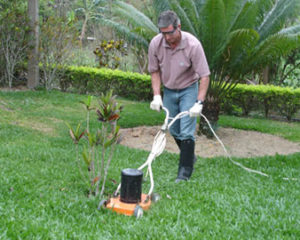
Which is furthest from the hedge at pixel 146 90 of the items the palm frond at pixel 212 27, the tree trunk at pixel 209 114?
the palm frond at pixel 212 27

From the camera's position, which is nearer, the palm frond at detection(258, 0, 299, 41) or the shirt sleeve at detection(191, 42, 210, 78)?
the shirt sleeve at detection(191, 42, 210, 78)

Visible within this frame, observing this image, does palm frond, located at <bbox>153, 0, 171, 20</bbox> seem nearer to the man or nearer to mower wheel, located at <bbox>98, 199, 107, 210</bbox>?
the man

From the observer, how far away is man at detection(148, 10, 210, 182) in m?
4.35

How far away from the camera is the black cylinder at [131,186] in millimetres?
3377

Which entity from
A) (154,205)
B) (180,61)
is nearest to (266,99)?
(180,61)

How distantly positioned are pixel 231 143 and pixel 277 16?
239 centimetres

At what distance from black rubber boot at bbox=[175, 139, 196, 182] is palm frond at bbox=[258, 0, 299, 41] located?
3709 mm

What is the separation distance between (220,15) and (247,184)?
3049 mm

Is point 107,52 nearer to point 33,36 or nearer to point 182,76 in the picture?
point 33,36

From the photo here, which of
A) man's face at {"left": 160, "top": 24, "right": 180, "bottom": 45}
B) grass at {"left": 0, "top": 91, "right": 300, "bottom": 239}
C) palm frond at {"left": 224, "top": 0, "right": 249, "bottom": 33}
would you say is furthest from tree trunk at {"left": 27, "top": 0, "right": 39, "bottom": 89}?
man's face at {"left": 160, "top": 24, "right": 180, "bottom": 45}

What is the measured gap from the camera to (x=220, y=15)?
6.41 m

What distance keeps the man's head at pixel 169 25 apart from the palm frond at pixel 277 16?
3557 mm

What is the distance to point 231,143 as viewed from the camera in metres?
7.35

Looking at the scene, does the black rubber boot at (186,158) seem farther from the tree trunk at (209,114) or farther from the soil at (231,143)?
the tree trunk at (209,114)
